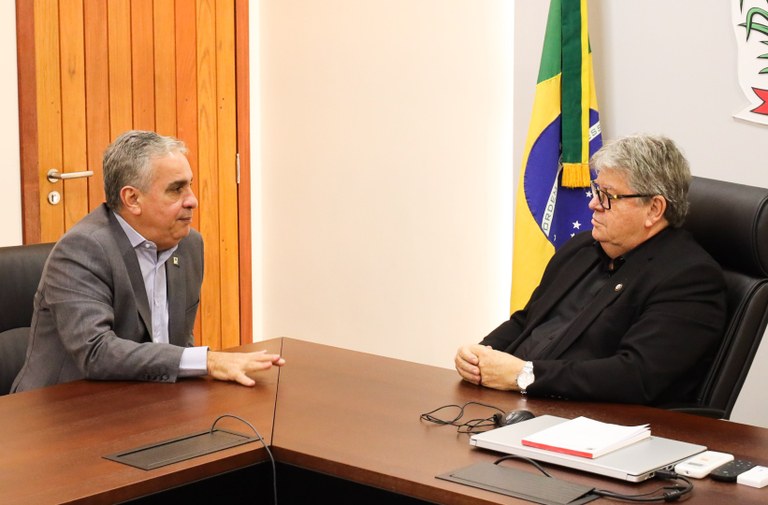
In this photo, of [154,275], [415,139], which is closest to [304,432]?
[154,275]

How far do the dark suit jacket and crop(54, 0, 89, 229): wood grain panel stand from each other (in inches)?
86.6

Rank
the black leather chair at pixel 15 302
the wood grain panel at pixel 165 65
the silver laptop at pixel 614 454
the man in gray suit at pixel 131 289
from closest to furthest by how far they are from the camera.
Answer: the silver laptop at pixel 614 454
the man in gray suit at pixel 131 289
the black leather chair at pixel 15 302
the wood grain panel at pixel 165 65

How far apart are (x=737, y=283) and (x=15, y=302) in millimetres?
1876

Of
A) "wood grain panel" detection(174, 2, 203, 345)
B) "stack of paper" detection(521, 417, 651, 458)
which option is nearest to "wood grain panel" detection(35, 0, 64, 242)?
"wood grain panel" detection(174, 2, 203, 345)

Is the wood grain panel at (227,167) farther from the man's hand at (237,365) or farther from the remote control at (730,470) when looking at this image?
the remote control at (730,470)

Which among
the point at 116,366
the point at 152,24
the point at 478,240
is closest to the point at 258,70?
the point at 152,24

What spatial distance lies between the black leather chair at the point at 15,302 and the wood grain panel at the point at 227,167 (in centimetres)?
199

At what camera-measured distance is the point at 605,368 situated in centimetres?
222

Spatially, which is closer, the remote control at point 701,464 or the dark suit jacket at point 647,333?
the remote control at point 701,464

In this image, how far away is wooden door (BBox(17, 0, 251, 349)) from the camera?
3.79 metres

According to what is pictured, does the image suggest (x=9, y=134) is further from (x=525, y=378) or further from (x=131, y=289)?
(x=525, y=378)

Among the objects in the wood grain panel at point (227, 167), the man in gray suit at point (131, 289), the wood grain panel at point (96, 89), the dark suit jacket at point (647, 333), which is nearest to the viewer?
the dark suit jacket at point (647, 333)

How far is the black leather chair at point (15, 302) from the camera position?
8.55ft

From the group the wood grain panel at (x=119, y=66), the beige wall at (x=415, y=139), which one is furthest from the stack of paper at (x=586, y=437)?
the wood grain panel at (x=119, y=66)
